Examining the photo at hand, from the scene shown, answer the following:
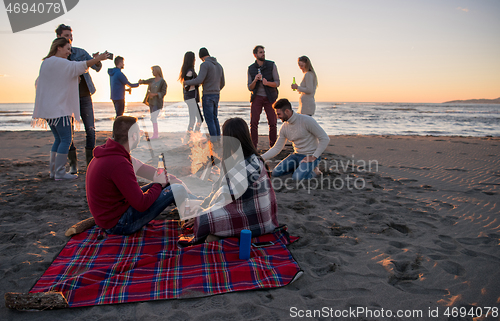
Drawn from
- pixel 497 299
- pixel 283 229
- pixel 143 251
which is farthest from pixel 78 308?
pixel 497 299

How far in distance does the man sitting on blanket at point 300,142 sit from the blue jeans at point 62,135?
9.42ft

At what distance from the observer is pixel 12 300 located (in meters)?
1.77

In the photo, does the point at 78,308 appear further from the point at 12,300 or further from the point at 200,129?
the point at 200,129

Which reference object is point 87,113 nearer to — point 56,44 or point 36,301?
point 56,44

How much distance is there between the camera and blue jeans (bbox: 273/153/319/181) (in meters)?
4.69

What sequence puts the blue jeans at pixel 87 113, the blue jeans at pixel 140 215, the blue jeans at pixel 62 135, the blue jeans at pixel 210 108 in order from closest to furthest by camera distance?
the blue jeans at pixel 140 215 < the blue jeans at pixel 62 135 < the blue jeans at pixel 87 113 < the blue jeans at pixel 210 108

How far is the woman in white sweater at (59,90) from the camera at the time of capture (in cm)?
387

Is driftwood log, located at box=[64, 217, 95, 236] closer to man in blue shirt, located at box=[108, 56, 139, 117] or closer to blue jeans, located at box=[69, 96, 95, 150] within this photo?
blue jeans, located at box=[69, 96, 95, 150]

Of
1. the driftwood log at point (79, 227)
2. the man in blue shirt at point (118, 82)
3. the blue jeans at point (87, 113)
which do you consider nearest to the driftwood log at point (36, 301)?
the driftwood log at point (79, 227)

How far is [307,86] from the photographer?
5.81 m

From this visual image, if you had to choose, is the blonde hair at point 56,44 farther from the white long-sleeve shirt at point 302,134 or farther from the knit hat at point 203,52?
the white long-sleeve shirt at point 302,134

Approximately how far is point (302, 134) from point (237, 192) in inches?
105

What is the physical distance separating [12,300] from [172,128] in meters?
8.68

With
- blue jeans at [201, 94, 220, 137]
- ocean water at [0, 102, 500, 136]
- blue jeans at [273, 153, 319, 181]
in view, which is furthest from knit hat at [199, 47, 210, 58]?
blue jeans at [273, 153, 319, 181]
